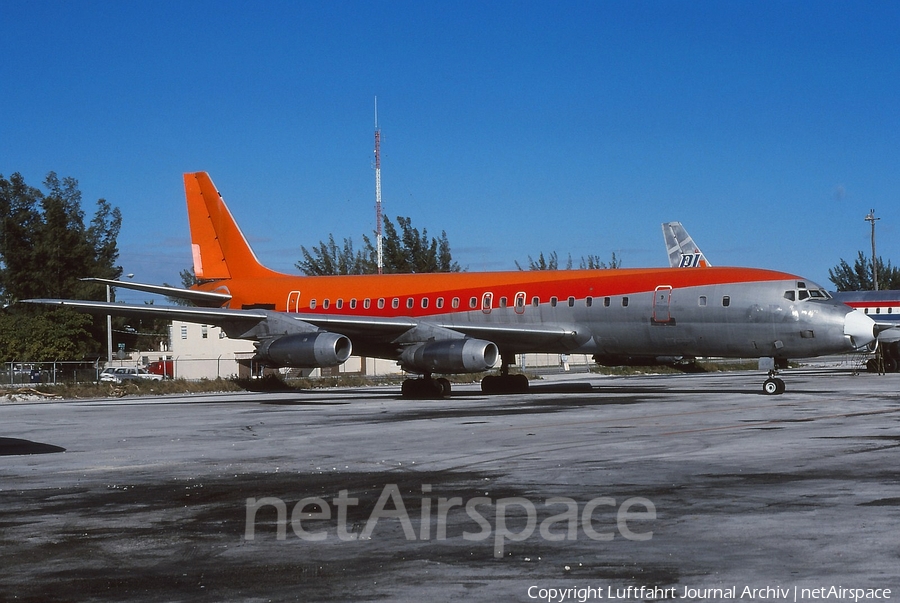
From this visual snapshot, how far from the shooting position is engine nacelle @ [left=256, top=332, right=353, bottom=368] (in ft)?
91.2

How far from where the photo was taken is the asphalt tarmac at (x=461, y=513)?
612cm

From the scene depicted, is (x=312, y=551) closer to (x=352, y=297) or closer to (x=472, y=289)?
(x=472, y=289)

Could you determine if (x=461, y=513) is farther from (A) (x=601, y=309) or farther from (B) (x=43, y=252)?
(B) (x=43, y=252)

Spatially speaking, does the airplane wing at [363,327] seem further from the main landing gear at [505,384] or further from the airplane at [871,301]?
the airplane at [871,301]

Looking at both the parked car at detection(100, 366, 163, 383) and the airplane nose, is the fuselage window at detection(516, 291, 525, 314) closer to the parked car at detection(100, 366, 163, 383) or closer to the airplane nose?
the airplane nose

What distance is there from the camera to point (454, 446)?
14508 millimetres

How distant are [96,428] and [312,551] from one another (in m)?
13.7

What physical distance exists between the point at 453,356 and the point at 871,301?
32.2 metres

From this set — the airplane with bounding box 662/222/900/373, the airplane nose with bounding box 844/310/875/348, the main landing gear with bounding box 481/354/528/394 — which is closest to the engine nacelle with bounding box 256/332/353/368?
the main landing gear with bounding box 481/354/528/394

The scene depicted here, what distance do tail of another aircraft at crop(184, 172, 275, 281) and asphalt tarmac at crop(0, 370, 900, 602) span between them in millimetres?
19007

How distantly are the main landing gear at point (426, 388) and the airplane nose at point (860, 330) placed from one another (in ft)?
36.5

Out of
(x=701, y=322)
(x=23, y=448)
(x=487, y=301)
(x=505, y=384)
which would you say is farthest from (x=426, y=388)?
(x=23, y=448)

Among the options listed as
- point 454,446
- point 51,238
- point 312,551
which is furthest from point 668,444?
point 51,238

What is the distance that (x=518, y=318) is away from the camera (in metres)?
30.0
